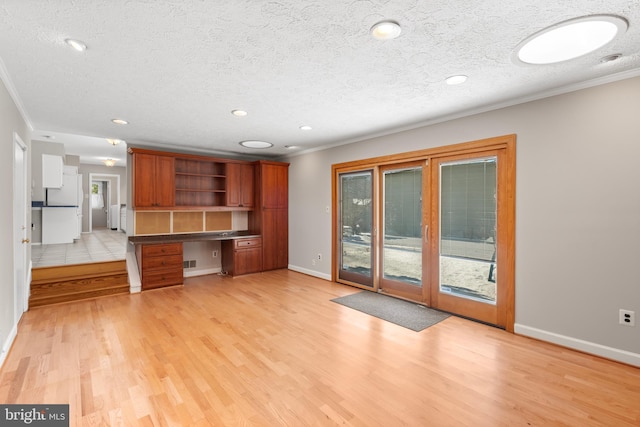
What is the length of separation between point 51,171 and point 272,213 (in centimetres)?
528

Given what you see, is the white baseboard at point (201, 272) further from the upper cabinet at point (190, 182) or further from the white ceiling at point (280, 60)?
the white ceiling at point (280, 60)

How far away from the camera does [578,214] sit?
2.82 metres

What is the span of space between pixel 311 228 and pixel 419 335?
3.20 m

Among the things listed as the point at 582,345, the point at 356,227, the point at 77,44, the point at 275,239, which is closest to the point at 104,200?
the point at 275,239

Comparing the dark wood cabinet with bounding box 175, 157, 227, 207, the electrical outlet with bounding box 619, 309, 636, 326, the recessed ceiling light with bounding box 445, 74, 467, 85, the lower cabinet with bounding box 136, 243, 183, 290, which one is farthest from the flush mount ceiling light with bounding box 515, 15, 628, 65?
the lower cabinet with bounding box 136, 243, 183, 290

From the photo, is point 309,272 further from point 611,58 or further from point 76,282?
point 611,58

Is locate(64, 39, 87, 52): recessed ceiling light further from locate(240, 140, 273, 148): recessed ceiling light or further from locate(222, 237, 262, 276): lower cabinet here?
locate(222, 237, 262, 276): lower cabinet

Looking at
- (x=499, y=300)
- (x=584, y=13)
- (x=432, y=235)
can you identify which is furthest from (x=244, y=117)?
(x=499, y=300)

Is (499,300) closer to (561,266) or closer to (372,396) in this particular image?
(561,266)

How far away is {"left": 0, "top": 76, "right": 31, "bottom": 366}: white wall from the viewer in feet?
8.42

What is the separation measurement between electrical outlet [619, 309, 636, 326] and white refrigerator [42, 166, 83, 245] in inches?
400

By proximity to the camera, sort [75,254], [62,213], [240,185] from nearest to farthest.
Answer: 1. [75,254]
2. [240,185]
3. [62,213]

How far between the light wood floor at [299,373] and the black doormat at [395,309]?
0.61ft

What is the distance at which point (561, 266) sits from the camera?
2.92 meters
